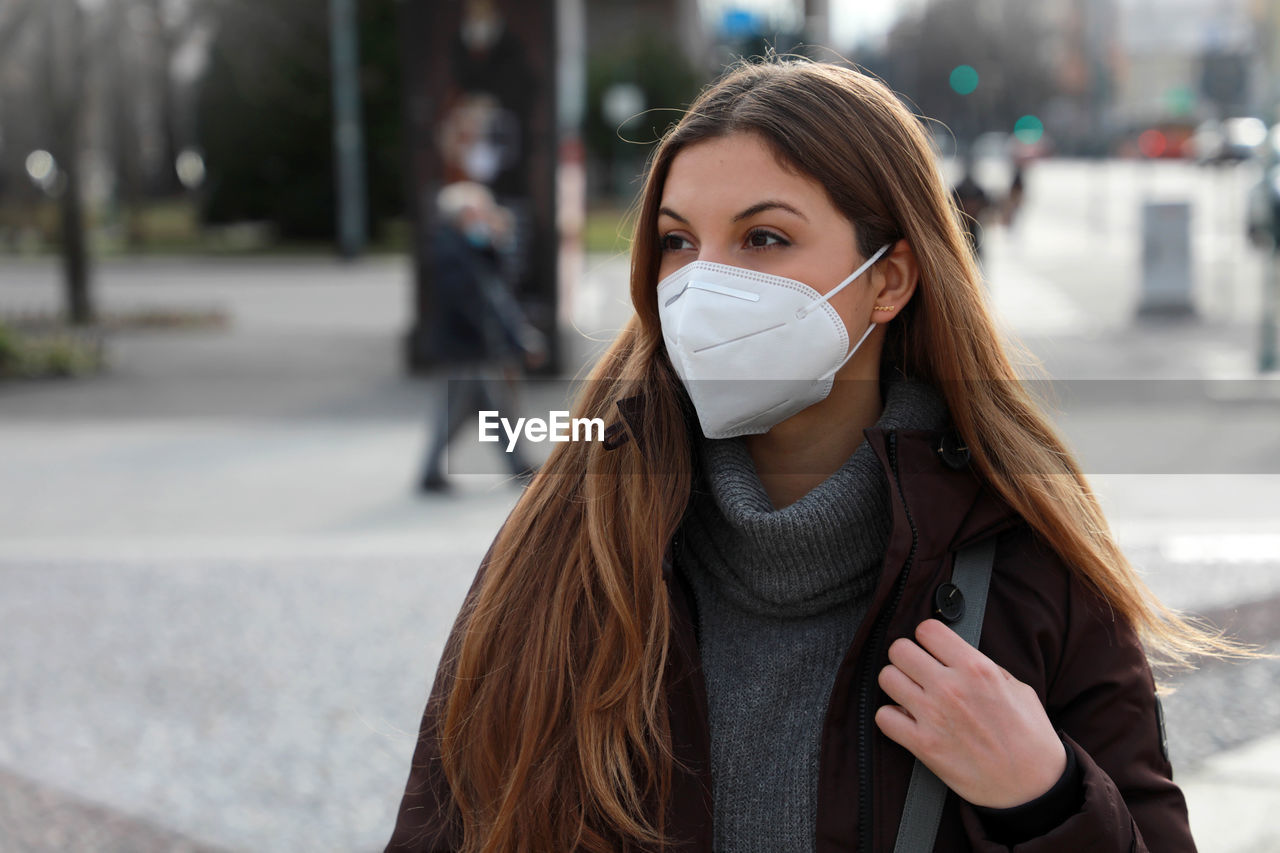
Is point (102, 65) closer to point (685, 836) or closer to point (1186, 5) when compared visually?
point (685, 836)

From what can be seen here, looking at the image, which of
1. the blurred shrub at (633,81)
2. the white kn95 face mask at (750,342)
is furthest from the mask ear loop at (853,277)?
the blurred shrub at (633,81)

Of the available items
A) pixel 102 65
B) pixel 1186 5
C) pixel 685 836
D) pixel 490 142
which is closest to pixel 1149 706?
pixel 685 836

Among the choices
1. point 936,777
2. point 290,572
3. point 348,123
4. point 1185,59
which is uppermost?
point 1185,59

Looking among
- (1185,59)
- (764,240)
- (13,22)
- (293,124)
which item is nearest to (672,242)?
(764,240)

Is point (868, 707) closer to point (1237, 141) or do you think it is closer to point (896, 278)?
point (896, 278)

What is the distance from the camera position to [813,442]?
1.98 m

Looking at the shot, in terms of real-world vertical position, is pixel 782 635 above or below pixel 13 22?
below

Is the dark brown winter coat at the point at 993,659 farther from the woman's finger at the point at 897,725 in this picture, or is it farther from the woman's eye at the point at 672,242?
the woman's eye at the point at 672,242

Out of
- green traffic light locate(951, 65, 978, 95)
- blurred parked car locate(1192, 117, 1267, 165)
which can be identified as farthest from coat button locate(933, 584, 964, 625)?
blurred parked car locate(1192, 117, 1267, 165)

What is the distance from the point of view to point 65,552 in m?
7.12

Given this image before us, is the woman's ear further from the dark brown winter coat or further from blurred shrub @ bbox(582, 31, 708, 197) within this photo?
blurred shrub @ bbox(582, 31, 708, 197)

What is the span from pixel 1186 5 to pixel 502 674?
79.5 m

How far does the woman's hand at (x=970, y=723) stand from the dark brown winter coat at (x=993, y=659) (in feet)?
0.13

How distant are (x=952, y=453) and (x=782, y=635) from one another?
12.7 inches
